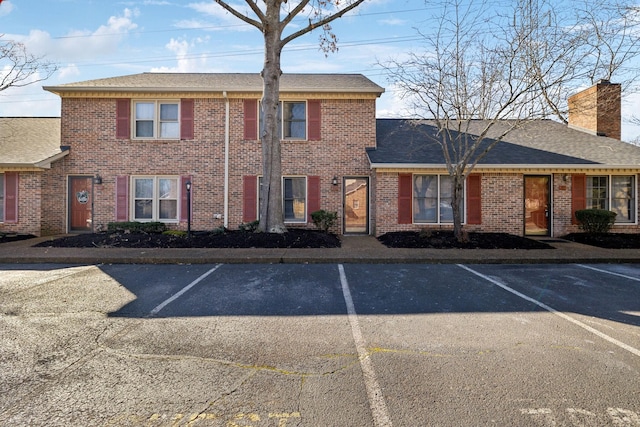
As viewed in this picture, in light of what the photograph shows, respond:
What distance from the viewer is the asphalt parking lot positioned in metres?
2.48

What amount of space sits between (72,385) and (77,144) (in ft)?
42.0

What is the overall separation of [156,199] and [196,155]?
7.44 feet

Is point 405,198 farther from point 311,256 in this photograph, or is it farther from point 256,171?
point 256,171

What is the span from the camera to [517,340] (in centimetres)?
374

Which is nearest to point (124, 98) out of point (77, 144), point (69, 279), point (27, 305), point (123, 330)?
point (77, 144)

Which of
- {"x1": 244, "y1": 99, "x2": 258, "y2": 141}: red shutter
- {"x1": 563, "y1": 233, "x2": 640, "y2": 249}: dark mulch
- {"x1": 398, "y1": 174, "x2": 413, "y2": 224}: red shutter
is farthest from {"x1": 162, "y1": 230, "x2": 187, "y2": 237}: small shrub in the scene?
{"x1": 563, "y1": 233, "x2": 640, "y2": 249}: dark mulch

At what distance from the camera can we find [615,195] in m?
12.4

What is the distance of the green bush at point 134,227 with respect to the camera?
38.2ft

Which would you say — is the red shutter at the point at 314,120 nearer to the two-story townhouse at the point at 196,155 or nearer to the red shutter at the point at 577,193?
the two-story townhouse at the point at 196,155

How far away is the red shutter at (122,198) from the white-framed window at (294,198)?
5.04m

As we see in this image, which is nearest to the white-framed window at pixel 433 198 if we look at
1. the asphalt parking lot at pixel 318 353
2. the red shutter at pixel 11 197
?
the asphalt parking lot at pixel 318 353

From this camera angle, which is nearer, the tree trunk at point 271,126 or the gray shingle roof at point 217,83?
the tree trunk at point 271,126

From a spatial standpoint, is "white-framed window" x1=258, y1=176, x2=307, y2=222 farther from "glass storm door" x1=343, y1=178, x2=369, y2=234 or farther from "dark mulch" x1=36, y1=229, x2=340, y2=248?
"dark mulch" x1=36, y1=229, x2=340, y2=248

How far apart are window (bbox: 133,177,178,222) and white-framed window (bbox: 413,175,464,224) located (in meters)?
9.10
